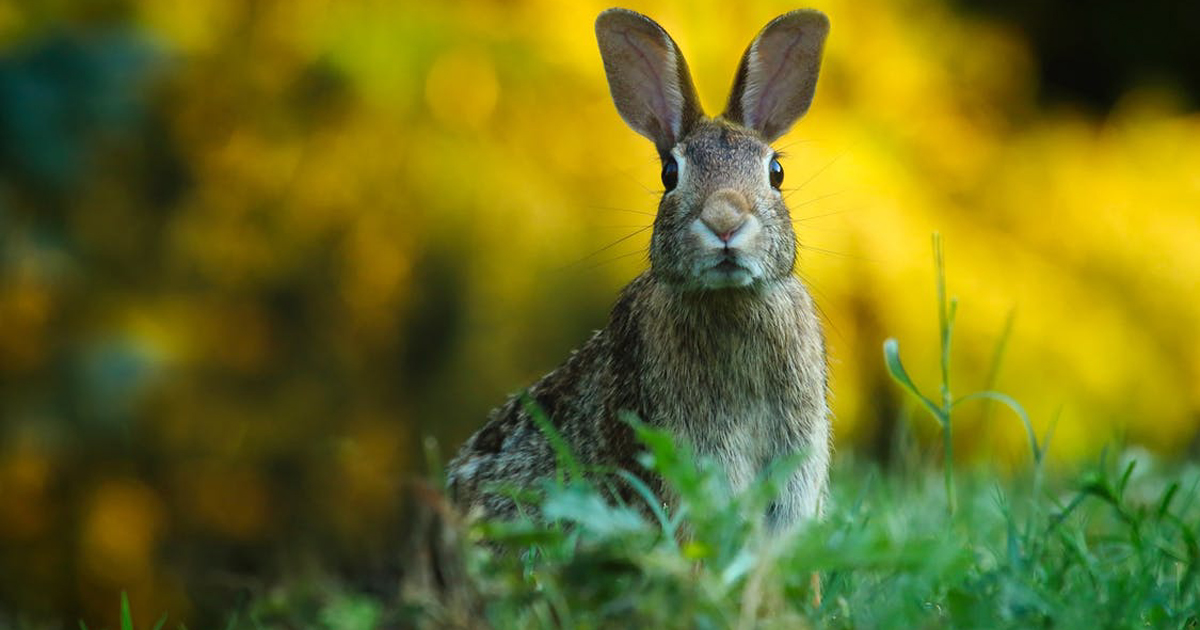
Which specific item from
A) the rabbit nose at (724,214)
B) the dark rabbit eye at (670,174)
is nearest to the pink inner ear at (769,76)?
the dark rabbit eye at (670,174)

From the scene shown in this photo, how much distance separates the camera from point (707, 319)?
3.21 meters

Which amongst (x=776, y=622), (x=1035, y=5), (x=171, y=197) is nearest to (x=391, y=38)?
(x=171, y=197)

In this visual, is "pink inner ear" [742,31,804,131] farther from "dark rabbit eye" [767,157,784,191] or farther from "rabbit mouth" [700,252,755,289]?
"rabbit mouth" [700,252,755,289]

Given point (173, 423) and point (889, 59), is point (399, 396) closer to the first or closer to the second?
point (173, 423)

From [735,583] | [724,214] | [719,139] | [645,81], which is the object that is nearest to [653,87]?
[645,81]

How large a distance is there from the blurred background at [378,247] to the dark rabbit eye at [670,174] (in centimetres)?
264

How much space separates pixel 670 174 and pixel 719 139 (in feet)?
0.47

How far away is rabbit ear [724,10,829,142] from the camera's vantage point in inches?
137

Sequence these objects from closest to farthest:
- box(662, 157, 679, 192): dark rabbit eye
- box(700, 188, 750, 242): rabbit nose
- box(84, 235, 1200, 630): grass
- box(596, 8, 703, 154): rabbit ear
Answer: box(84, 235, 1200, 630): grass, box(700, 188, 750, 242): rabbit nose, box(662, 157, 679, 192): dark rabbit eye, box(596, 8, 703, 154): rabbit ear

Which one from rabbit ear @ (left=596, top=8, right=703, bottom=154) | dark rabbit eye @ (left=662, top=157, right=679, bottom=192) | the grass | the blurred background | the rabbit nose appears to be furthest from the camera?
the blurred background

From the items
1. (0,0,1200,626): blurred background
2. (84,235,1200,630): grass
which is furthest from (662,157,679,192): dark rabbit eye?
(0,0,1200,626): blurred background

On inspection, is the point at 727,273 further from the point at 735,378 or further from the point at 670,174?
the point at 670,174

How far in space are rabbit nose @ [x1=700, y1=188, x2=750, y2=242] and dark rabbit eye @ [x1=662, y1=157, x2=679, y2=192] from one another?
24cm

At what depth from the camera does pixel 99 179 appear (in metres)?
6.71
